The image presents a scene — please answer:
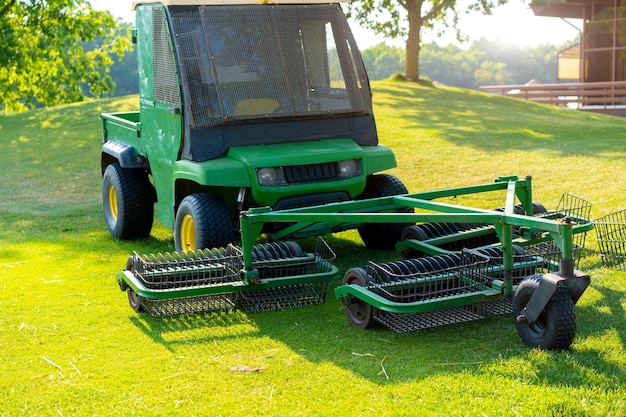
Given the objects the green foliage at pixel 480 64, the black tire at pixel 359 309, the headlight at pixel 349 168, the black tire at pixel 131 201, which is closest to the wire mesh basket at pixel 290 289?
the black tire at pixel 359 309

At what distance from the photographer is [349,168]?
783cm

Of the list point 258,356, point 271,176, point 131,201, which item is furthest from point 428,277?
point 131,201

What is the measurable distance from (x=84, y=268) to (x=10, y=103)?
1342 inches

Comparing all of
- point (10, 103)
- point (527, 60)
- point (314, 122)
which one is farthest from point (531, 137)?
point (527, 60)

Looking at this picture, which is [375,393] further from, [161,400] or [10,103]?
[10,103]

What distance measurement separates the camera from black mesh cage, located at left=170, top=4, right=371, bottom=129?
7.74m

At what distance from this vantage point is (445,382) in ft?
16.0

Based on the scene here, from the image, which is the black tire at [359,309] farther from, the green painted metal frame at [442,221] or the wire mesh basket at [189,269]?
the wire mesh basket at [189,269]

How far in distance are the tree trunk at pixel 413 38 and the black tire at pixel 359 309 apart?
26428 mm

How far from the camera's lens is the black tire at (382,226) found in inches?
326

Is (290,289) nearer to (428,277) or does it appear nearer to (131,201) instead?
(428,277)

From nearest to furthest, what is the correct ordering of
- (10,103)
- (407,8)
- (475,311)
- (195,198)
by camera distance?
(475,311) < (195,198) < (407,8) < (10,103)

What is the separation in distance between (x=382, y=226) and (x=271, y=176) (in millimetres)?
1408

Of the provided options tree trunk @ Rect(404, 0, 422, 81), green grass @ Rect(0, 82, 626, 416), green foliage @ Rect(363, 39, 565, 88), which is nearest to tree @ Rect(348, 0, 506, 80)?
tree trunk @ Rect(404, 0, 422, 81)
